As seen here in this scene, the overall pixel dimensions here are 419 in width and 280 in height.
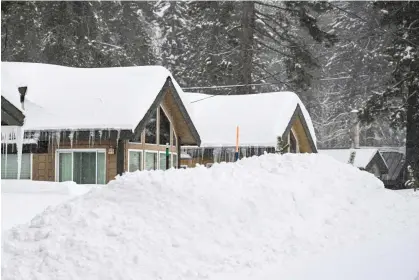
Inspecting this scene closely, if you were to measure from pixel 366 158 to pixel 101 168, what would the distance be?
23.9m

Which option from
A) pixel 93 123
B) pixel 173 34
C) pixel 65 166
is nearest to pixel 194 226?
pixel 93 123

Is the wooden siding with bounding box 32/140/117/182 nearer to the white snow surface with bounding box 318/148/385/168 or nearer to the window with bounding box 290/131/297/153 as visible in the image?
the window with bounding box 290/131/297/153

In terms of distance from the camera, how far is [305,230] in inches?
347

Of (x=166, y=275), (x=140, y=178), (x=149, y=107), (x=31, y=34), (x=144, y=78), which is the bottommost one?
(x=166, y=275)

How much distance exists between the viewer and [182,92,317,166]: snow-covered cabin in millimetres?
26319

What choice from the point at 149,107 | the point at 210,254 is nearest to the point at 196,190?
the point at 210,254

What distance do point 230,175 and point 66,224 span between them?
333cm

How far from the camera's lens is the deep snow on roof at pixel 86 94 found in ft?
64.2

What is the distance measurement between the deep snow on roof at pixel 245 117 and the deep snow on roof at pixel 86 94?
4220 millimetres

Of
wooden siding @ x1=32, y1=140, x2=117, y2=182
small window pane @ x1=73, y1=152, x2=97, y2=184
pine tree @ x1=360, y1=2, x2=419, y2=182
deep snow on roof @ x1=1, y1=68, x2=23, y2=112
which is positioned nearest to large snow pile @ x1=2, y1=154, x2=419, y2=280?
deep snow on roof @ x1=1, y1=68, x2=23, y2=112

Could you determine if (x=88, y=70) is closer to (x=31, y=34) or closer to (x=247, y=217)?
(x=31, y=34)

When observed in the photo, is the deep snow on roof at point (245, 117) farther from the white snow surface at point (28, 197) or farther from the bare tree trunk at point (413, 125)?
the white snow surface at point (28, 197)

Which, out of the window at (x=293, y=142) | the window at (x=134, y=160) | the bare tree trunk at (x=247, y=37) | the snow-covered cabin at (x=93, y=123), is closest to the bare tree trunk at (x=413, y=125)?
the window at (x=293, y=142)

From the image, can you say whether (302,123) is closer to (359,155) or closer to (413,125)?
(413,125)
